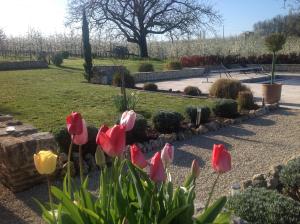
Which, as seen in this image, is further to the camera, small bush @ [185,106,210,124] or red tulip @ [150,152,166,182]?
small bush @ [185,106,210,124]

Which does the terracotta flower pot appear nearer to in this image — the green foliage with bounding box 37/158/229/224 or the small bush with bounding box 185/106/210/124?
the small bush with bounding box 185/106/210/124

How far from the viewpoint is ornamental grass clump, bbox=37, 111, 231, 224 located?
152 centimetres

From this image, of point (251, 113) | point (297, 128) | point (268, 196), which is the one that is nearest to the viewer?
point (268, 196)

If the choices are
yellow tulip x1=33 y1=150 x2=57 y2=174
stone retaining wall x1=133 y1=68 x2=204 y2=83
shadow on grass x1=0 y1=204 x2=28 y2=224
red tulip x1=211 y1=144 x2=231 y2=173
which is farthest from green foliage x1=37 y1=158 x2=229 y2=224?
stone retaining wall x1=133 y1=68 x2=204 y2=83

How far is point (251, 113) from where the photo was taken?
8344 millimetres

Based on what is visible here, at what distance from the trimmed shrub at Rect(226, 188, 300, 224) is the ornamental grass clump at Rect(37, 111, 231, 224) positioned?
3.40 feet

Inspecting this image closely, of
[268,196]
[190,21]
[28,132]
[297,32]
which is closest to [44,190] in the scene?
[28,132]

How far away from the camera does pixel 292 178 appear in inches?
141

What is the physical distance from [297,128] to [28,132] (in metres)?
5.03

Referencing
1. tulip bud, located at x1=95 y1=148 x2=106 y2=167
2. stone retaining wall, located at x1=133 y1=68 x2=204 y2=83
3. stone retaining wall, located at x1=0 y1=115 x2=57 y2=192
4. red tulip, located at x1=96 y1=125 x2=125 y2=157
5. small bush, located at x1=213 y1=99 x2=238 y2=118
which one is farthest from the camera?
stone retaining wall, located at x1=133 y1=68 x2=204 y2=83

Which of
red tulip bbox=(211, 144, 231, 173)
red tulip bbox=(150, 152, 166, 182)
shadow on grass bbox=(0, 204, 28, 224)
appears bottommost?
shadow on grass bbox=(0, 204, 28, 224)

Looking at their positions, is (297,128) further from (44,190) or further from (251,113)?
(44,190)

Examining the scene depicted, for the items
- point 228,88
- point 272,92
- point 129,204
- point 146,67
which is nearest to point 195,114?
point 272,92

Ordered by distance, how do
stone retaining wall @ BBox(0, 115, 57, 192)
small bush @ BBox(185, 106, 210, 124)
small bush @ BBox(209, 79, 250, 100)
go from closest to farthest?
stone retaining wall @ BBox(0, 115, 57, 192)
small bush @ BBox(185, 106, 210, 124)
small bush @ BBox(209, 79, 250, 100)
